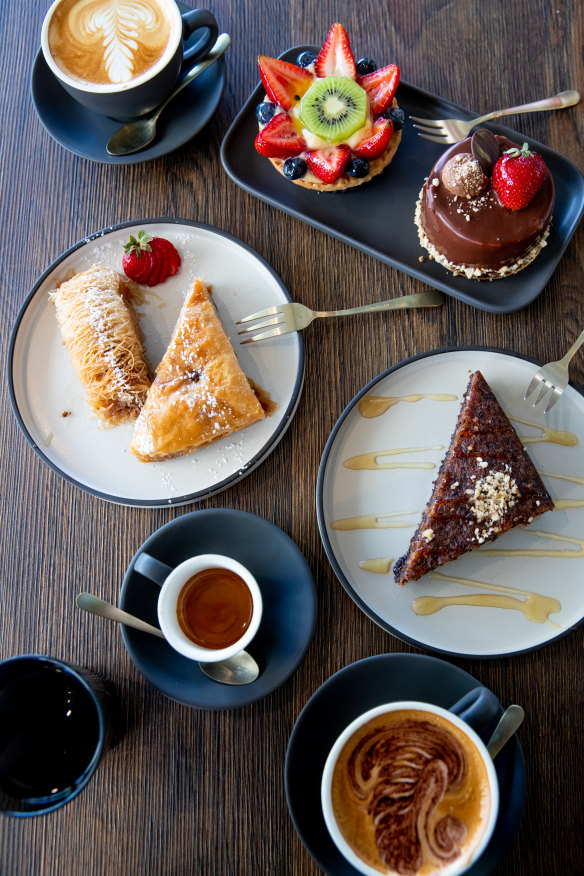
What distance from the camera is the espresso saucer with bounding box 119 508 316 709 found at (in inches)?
58.4

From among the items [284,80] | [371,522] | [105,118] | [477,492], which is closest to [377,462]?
[371,522]

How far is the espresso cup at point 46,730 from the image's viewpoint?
4.72 feet

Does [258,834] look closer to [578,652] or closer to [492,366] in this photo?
[578,652]

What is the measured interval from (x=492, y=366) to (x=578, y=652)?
0.73 metres

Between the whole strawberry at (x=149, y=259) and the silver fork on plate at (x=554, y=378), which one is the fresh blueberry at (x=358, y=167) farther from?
the silver fork on plate at (x=554, y=378)

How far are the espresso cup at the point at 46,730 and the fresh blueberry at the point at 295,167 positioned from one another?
1.30 metres

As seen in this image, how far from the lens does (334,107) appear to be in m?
1.62

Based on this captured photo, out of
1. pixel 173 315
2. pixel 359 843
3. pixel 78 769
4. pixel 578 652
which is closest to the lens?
pixel 359 843

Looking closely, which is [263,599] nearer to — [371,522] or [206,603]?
[206,603]

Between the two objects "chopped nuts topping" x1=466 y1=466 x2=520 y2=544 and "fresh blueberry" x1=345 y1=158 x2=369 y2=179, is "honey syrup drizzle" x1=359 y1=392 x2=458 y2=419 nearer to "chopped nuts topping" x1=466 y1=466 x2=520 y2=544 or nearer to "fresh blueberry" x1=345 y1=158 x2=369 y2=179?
"chopped nuts topping" x1=466 y1=466 x2=520 y2=544

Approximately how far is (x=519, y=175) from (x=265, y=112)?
0.65 metres

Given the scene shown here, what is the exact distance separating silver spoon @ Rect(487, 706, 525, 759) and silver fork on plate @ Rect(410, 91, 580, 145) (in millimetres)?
1398

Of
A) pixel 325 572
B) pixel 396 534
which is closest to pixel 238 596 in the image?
pixel 325 572

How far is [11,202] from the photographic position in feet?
6.13
